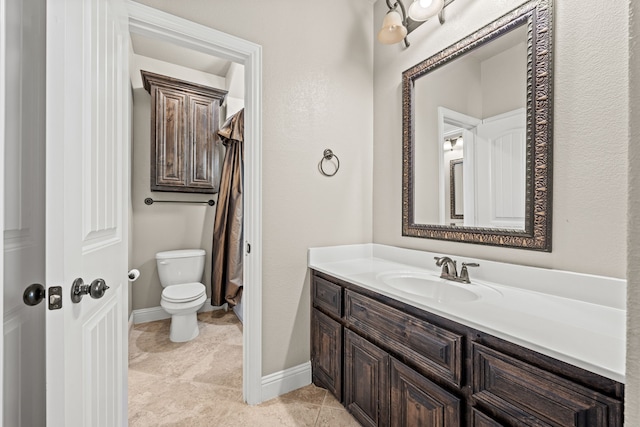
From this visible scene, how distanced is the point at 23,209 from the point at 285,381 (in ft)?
4.96

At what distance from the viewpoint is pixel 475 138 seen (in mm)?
Answer: 1456

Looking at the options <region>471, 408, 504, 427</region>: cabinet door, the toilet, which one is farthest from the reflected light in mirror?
the toilet

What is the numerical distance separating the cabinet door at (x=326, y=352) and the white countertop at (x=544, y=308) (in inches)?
12.7

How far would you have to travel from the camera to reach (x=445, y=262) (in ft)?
4.63

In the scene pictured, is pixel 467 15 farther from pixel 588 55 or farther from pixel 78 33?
pixel 78 33

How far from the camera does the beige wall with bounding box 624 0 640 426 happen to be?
0.91ft

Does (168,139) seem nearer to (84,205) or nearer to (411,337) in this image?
Answer: (84,205)

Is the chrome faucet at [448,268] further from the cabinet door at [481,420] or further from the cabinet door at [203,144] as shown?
the cabinet door at [203,144]

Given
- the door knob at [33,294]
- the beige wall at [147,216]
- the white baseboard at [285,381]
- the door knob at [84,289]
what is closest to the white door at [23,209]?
the door knob at [33,294]

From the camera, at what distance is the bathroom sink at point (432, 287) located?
4.04ft

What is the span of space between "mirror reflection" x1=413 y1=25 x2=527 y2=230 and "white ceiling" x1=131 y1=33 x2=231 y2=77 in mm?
2105

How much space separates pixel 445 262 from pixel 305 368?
108 centimetres

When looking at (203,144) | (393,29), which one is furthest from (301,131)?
(203,144)

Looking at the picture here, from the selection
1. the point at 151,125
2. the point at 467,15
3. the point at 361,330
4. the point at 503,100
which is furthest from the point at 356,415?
the point at 151,125
